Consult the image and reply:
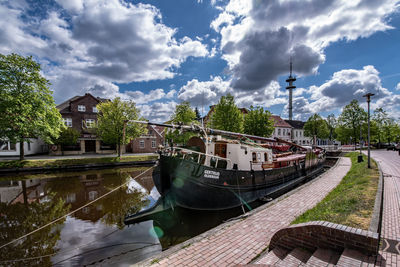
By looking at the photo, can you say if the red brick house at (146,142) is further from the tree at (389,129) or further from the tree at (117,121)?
the tree at (389,129)

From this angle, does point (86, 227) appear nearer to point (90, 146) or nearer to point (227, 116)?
point (227, 116)

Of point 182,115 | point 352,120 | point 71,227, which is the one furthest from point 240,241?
point 352,120

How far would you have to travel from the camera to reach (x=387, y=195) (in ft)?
26.1

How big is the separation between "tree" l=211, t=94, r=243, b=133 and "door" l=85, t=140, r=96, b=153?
2375cm

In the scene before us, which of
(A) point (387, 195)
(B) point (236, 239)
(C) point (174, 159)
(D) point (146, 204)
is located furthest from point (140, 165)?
(A) point (387, 195)

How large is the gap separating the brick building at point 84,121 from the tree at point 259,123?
27050 mm

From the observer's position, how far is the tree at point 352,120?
128ft

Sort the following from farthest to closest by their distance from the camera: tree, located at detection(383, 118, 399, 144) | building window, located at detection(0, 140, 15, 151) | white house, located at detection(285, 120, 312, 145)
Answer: white house, located at detection(285, 120, 312, 145) → tree, located at detection(383, 118, 399, 144) → building window, located at detection(0, 140, 15, 151)

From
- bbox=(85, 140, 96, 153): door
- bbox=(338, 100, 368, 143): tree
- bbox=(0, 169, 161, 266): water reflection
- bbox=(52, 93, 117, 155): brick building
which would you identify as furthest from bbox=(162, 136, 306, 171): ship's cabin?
bbox=(338, 100, 368, 143): tree

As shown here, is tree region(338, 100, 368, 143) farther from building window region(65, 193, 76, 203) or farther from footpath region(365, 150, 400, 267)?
building window region(65, 193, 76, 203)

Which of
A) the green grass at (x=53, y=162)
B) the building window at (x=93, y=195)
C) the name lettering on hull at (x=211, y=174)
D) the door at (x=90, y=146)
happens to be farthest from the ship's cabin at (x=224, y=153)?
the door at (x=90, y=146)

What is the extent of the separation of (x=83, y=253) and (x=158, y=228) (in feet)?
9.57

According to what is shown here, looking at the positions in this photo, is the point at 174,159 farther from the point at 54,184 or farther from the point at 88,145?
the point at 88,145

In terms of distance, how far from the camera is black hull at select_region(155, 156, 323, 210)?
863cm
